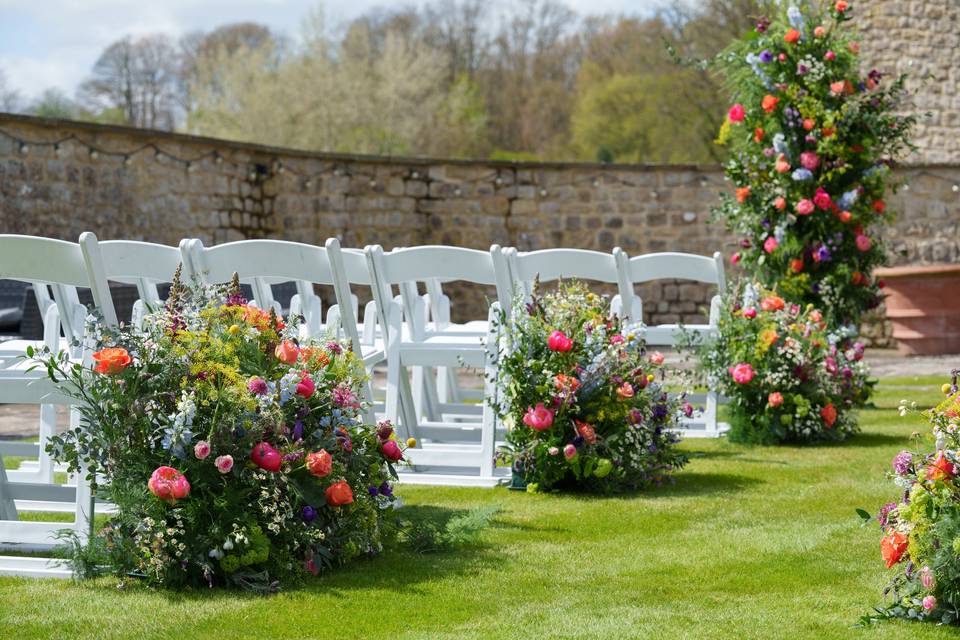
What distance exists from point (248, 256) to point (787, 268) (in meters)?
4.45

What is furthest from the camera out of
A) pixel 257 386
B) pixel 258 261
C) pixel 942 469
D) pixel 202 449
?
pixel 258 261

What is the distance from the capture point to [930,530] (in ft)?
9.64

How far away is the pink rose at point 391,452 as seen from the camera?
3795mm

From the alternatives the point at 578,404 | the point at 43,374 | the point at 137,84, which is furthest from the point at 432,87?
the point at 43,374

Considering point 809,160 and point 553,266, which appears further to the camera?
point 809,160

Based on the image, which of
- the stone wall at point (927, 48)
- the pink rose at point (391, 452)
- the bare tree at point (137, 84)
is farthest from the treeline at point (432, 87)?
the pink rose at point (391, 452)

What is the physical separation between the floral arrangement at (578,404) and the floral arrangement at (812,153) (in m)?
3.12

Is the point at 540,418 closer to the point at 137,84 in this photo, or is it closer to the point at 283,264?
the point at 283,264

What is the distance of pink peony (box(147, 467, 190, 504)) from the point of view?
328cm

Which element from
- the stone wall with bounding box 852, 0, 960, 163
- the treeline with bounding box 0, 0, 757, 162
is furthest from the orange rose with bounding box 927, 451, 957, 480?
the treeline with bounding box 0, 0, 757, 162

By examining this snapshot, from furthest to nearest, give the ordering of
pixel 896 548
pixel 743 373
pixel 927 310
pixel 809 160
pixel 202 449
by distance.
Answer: pixel 927 310 < pixel 809 160 < pixel 743 373 < pixel 202 449 < pixel 896 548

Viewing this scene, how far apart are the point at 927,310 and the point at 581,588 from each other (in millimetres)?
10003

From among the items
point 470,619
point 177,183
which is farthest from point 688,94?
point 470,619

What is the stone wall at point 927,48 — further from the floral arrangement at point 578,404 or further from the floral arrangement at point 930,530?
the floral arrangement at point 930,530
